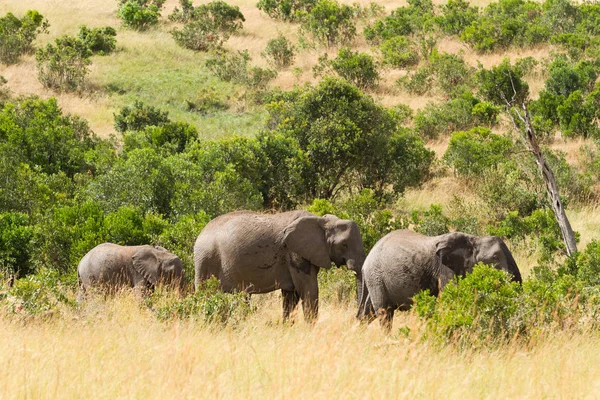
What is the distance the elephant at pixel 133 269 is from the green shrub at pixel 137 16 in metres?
36.2

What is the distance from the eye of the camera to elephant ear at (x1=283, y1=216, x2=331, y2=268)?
12203 mm

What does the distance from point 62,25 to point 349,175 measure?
2574 cm

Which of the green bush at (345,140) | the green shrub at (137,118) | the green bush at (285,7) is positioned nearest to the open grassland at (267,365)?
the green bush at (345,140)

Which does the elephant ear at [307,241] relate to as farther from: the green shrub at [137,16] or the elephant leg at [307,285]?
the green shrub at [137,16]

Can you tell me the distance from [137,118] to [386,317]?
2163 centimetres

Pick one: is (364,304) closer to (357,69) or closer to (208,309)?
(208,309)

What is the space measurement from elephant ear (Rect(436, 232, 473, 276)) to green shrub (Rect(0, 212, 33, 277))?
826 cm

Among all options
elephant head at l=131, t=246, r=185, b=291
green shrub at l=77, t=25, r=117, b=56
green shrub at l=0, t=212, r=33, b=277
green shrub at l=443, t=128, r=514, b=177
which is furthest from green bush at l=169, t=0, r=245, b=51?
elephant head at l=131, t=246, r=185, b=291

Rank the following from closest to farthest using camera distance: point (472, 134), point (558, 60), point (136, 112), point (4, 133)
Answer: point (4, 133) < point (472, 134) < point (136, 112) < point (558, 60)

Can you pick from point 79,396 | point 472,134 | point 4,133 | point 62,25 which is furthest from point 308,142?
point 62,25

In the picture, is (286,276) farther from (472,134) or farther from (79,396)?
(472,134)

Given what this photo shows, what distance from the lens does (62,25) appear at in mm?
47156

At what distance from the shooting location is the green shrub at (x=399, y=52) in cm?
4156

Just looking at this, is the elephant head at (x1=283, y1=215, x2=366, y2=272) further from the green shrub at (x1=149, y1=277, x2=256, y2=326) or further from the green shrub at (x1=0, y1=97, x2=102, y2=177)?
the green shrub at (x1=0, y1=97, x2=102, y2=177)
